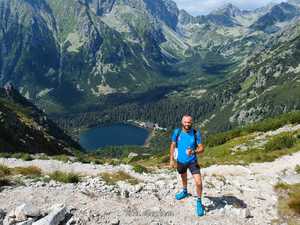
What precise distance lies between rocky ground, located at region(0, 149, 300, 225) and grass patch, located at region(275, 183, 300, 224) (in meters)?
0.47

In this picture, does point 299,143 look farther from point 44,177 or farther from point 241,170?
point 44,177

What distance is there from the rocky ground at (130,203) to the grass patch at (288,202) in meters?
0.47

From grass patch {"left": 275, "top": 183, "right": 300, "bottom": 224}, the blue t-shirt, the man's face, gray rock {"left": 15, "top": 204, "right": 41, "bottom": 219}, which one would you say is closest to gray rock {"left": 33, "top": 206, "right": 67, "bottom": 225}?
gray rock {"left": 15, "top": 204, "right": 41, "bottom": 219}

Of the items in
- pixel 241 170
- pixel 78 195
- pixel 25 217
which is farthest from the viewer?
pixel 241 170

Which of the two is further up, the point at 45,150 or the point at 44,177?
the point at 44,177

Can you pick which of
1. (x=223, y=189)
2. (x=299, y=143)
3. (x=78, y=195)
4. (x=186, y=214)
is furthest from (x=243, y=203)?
(x=299, y=143)

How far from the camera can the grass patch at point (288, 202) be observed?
22312 millimetres

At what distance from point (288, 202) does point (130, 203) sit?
10.2 metres

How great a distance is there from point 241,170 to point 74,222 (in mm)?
22821

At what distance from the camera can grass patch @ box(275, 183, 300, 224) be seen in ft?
73.2

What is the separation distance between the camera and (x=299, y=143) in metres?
54.3

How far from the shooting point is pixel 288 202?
24.7 m

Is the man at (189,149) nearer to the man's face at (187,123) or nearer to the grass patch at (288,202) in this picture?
the man's face at (187,123)

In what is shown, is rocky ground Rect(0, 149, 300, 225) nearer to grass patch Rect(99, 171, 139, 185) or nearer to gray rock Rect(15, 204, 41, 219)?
gray rock Rect(15, 204, 41, 219)
